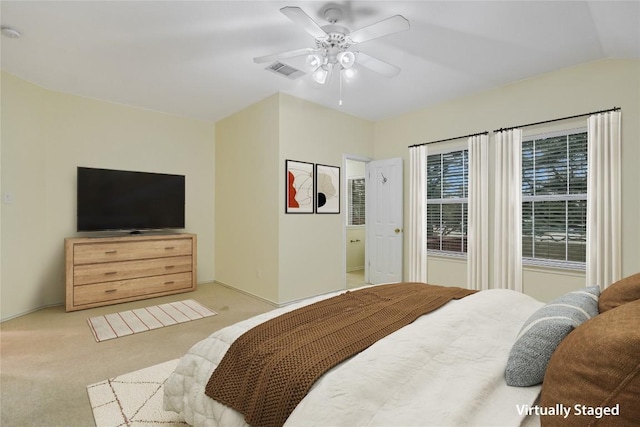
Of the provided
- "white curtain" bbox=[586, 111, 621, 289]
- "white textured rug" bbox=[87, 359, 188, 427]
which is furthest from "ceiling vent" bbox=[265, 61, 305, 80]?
"white curtain" bbox=[586, 111, 621, 289]

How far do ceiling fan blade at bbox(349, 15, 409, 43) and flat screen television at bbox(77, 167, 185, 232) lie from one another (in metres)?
3.60

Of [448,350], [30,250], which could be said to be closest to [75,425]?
[448,350]

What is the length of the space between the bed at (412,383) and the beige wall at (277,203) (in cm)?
254

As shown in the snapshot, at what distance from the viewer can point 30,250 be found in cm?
373

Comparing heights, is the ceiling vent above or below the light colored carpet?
above

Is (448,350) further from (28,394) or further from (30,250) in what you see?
(30,250)

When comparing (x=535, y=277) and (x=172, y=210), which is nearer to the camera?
(x=535, y=277)

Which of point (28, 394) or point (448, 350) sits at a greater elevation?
point (448, 350)

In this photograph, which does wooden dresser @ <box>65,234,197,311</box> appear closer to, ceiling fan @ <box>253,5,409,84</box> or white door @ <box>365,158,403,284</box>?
white door @ <box>365,158,403,284</box>

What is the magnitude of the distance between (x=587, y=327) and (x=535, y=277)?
3184 mm

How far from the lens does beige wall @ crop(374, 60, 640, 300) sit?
2955mm

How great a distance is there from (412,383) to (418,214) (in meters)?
3.68

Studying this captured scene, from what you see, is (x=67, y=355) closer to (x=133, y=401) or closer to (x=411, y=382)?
(x=133, y=401)

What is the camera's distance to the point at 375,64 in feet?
8.70
